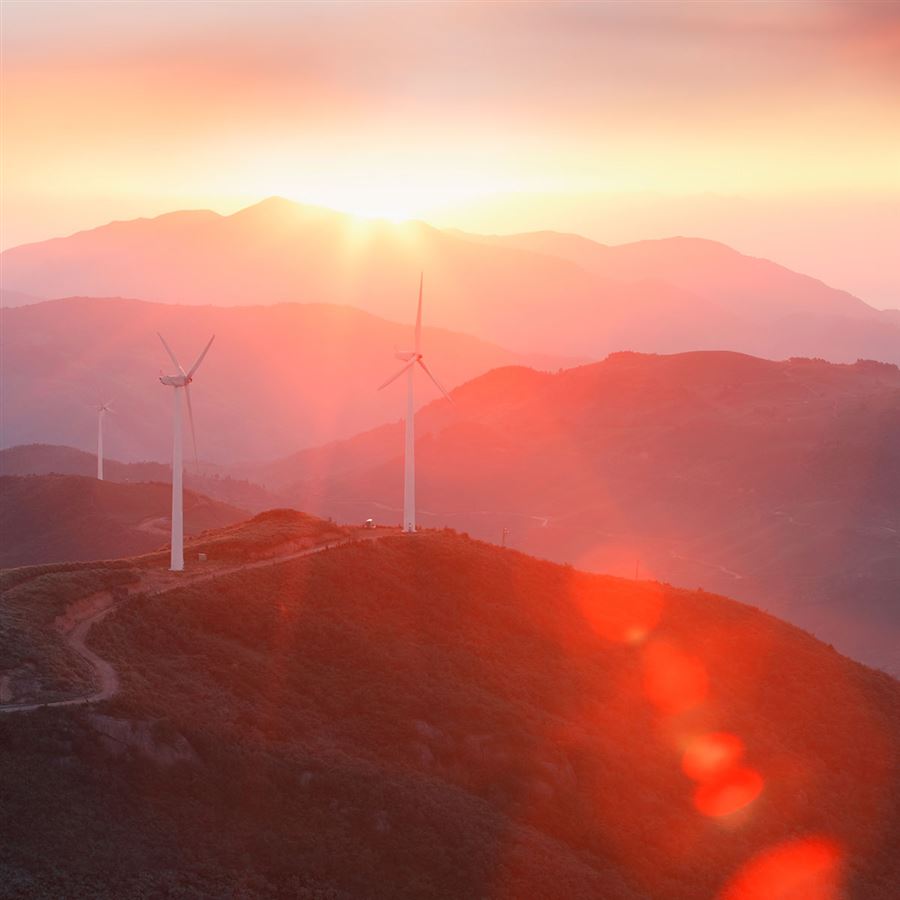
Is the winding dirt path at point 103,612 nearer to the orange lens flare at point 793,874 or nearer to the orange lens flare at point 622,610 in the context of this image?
the orange lens flare at point 622,610

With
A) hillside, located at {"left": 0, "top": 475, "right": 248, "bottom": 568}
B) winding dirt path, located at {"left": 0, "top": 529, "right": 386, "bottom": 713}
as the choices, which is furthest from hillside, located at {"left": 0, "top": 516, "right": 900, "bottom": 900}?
hillside, located at {"left": 0, "top": 475, "right": 248, "bottom": 568}

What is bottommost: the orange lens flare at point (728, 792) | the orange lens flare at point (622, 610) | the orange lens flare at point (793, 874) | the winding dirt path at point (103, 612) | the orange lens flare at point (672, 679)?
the orange lens flare at point (793, 874)

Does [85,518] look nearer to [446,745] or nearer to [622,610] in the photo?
[622,610]

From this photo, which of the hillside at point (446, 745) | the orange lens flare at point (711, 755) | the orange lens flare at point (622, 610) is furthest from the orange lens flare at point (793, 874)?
the orange lens flare at point (622, 610)

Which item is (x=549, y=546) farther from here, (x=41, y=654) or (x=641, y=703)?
(x=41, y=654)

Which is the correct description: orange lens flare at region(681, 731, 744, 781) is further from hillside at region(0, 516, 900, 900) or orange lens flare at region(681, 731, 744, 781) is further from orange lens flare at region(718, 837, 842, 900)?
orange lens flare at region(718, 837, 842, 900)

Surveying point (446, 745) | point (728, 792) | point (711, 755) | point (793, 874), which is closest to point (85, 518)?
point (711, 755)
